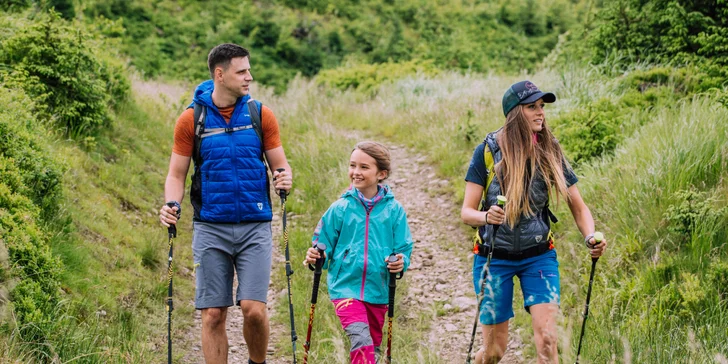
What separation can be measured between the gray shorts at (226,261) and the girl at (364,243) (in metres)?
0.53

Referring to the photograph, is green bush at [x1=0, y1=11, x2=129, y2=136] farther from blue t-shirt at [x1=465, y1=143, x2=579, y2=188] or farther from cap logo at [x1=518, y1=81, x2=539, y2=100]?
cap logo at [x1=518, y1=81, x2=539, y2=100]

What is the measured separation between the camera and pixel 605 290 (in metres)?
5.90

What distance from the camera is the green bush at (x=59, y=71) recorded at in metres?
8.43

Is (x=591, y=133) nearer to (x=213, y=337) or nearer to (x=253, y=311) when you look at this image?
(x=253, y=311)

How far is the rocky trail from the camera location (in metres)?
6.20

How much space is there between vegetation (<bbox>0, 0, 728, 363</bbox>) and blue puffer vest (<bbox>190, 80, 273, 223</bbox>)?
A: 1144 mm

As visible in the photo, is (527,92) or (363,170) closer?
(527,92)

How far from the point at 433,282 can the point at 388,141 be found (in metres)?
6.02

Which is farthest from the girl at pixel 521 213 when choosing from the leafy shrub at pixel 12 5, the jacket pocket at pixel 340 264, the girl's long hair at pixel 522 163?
the leafy shrub at pixel 12 5

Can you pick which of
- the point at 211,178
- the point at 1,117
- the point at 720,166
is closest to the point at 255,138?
the point at 211,178

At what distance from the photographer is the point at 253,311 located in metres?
4.77

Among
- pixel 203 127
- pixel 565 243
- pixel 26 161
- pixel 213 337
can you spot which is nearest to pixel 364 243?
pixel 213 337

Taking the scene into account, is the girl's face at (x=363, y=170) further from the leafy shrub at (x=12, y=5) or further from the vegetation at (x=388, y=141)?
the leafy shrub at (x=12, y=5)

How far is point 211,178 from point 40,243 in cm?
162
